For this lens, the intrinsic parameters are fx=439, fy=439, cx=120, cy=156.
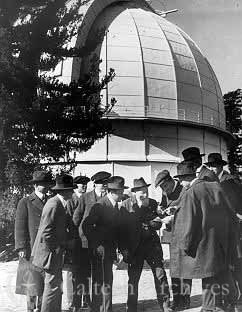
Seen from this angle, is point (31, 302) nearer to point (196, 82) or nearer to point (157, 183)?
point (157, 183)

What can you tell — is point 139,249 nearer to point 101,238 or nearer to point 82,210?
point 101,238

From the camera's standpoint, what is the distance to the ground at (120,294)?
6.30m

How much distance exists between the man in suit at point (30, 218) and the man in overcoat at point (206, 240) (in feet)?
6.48

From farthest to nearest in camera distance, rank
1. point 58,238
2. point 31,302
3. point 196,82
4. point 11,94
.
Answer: point 196,82 < point 11,94 < point 31,302 < point 58,238

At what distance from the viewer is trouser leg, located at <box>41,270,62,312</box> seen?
511cm

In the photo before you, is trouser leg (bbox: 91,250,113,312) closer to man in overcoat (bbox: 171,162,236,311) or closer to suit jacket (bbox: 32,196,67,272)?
suit jacket (bbox: 32,196,67,272)

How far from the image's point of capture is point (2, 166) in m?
8.56

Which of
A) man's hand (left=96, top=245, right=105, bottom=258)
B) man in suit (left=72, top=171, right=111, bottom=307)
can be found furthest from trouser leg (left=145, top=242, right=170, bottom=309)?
man in suit (left=72, top=171, right=111, bottom=307)

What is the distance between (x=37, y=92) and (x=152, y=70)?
11.1m

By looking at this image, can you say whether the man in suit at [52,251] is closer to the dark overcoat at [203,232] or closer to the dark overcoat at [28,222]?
the dark overcoat at [28,222]

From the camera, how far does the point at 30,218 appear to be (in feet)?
19.8

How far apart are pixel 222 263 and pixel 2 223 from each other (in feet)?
20.1

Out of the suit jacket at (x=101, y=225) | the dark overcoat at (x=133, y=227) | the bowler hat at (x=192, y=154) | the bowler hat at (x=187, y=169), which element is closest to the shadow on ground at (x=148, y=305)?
the dark overcoat at (x=133, y=227)

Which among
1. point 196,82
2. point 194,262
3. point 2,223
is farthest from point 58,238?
point 196,82
